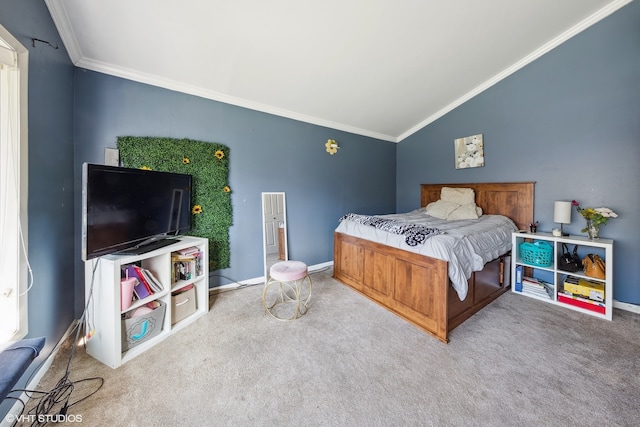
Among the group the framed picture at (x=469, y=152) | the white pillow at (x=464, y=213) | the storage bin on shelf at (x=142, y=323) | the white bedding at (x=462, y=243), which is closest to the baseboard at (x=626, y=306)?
the white bedding at (x=462, y=243)

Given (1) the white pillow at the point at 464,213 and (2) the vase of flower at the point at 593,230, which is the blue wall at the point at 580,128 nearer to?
(2) the vase of flower at the point at 593,230

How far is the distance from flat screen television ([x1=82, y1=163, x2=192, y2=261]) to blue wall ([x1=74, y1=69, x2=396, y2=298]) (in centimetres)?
65

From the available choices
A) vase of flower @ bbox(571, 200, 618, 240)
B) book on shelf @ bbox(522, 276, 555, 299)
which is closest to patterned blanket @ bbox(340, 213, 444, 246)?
book on shelf @ bbox(522, 276, 555, 299)

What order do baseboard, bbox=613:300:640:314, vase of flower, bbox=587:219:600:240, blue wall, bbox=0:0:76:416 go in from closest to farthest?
blue wall, bbox=0:0:76:416
baseboard, bbox=613:300:640:314
vase of flower, bbox=587:219:600:240

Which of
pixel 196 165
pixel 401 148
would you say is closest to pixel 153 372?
pixel 196 165

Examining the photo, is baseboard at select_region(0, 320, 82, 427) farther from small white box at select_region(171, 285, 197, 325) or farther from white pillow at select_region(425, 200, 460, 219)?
white pillow at select_region(425, 200, 460, 219)

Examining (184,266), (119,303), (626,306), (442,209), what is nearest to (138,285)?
(119,303)

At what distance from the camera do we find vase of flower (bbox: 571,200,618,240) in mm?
2234

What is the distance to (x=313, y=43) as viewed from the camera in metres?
2.08

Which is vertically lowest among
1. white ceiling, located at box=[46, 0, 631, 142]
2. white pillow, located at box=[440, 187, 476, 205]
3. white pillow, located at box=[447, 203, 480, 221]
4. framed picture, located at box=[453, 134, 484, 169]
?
white pillow, located at box=[447, 203, 480, 221]

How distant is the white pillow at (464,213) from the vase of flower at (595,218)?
96 cm

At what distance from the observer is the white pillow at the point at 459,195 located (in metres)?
3.29

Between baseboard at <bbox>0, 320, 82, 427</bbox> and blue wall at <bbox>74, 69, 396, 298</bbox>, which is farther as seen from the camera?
blue wall at <bbox>74, 69, 396, 298</bbox>

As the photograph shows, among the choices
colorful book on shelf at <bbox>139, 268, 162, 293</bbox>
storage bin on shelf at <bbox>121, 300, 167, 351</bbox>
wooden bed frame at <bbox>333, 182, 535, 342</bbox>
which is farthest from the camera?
wooden bed frame at <bbox>333, 182, 535, 342</bbox>
